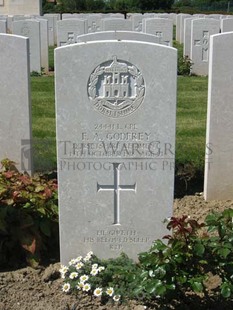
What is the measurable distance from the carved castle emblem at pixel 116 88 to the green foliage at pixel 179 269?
2.61 feet

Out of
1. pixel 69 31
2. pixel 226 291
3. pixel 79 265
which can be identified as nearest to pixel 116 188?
pixel 79 265

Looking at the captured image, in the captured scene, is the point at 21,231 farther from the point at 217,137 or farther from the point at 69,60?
the point at 217,137

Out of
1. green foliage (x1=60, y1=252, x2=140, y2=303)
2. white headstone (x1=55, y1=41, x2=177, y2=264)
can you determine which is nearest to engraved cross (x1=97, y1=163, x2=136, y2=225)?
white headstone (x1=55, y1=41, x2=177, y2=264)

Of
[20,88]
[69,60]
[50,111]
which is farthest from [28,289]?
[50,111]

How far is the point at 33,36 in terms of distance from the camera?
13.2 m

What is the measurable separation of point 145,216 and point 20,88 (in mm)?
1825

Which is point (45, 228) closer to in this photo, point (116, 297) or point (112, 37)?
point (116, 297)

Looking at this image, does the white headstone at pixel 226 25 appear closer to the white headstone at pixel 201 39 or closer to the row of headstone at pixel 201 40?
the row of headstone at pixel 201 40

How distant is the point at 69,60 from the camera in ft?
12.0

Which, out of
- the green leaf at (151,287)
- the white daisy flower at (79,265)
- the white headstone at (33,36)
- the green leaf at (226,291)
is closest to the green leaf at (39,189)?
the white daisy flower at (79,265)

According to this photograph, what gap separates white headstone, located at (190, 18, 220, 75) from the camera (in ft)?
44.0

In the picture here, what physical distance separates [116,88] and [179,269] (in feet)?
3.93

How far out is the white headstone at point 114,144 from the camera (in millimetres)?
3660

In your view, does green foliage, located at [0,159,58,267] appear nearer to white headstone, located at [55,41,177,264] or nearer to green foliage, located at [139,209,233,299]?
white headstone, located at [55,41,177,264]
